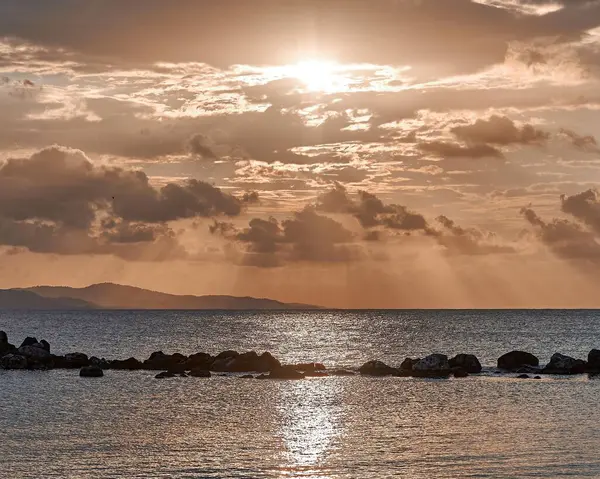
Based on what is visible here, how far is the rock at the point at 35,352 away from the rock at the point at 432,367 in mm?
48569

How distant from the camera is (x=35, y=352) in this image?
118m

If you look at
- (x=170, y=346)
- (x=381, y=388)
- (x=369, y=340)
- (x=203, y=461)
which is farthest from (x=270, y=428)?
(x=369, y=340)

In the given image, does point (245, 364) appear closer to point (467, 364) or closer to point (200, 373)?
point (200, 373)

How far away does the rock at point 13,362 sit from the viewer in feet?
371

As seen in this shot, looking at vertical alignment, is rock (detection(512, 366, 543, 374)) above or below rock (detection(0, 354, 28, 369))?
above

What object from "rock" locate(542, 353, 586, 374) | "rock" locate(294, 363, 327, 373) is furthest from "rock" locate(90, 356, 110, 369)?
"rock" locate(542, 353, 586, 374)

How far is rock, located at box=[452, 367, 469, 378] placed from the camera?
105412 mm

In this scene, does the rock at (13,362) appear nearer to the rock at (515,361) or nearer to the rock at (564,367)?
the rock at (515,361)

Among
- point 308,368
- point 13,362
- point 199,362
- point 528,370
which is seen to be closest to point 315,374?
point 308,368

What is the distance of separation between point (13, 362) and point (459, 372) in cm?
5683

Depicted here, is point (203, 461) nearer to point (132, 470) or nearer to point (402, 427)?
point (132, 470)

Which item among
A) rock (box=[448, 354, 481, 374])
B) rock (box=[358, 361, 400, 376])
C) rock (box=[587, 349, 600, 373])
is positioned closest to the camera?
rock (box=[358, 361, 400, 376])

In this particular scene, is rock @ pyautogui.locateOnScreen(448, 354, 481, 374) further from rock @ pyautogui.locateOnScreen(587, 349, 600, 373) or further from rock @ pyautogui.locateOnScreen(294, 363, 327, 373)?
rock @ pyautogui.locateOnScreen(294, 363, 327, 373)

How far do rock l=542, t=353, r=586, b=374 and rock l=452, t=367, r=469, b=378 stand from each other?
9.87 metres
